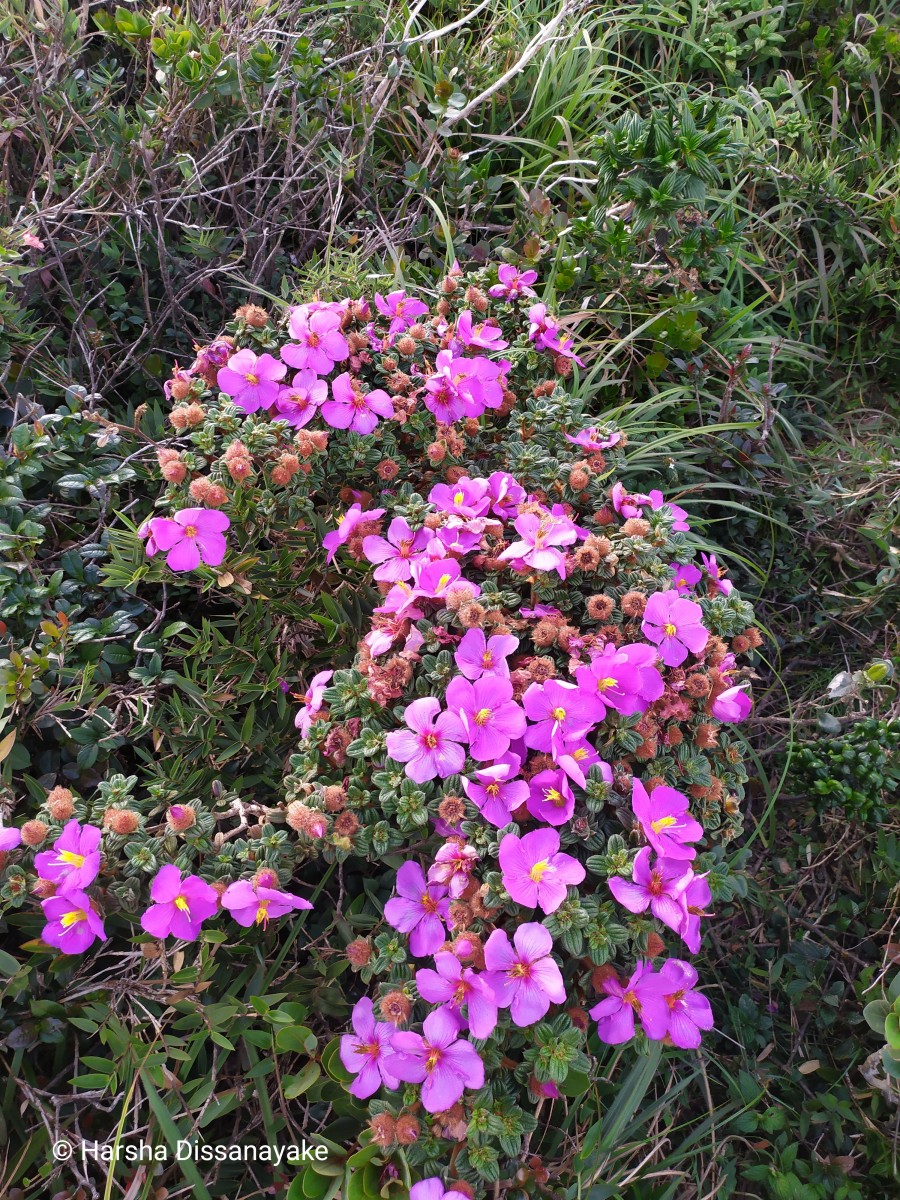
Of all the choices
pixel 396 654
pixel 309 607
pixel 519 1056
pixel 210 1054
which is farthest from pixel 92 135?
pixel 519 1056

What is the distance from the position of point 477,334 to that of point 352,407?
0.34 metres

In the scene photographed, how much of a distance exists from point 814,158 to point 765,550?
1.50 meters

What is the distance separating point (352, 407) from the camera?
165 centimetres

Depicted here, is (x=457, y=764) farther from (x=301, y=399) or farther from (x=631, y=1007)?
(x=301, y=399)

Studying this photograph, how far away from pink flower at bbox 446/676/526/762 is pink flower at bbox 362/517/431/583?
0.29 metres

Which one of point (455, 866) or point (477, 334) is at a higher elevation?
point (477, 334)

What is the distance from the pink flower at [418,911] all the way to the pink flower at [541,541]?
20.4 inches

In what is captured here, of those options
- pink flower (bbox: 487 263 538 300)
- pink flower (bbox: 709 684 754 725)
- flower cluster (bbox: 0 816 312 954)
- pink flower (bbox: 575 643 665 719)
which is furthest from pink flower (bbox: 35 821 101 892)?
pink flower (bbox: 487 263 538 300)

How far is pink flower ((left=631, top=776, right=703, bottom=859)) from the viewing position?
49.1 inches

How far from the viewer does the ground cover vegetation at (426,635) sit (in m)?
1.28

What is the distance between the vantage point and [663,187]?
198 cm

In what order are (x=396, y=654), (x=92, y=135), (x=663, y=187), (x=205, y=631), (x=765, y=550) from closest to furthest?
(x=396, y=654)
(x=205, y=631)
(x=663, y=187)
(x=92, y=135)
(x=765, y=550)

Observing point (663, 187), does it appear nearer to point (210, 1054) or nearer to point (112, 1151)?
point (210, 1054)

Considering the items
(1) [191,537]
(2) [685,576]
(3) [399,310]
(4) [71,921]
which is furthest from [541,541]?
(4) [71,921]
